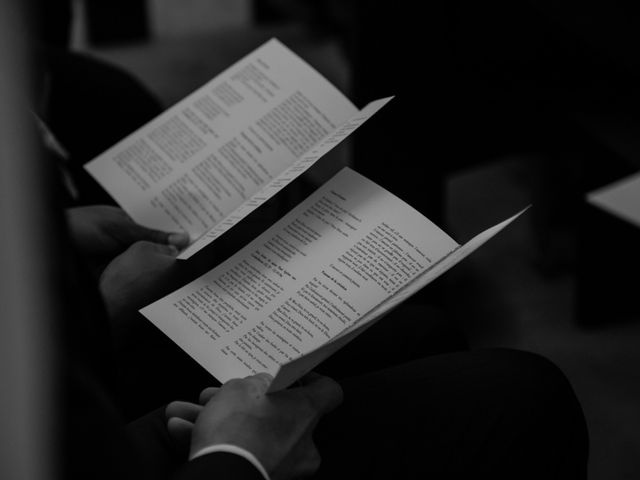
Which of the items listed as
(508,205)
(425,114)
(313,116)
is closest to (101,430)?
(313,116)

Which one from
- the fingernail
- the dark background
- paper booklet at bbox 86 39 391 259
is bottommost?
the dark background

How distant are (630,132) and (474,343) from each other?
421 millimetres

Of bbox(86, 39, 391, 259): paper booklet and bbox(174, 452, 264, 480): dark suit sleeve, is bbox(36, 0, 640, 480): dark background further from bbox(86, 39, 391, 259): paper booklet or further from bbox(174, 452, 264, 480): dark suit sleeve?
bbox(174, 452, 264, 480): dark suit sleeve

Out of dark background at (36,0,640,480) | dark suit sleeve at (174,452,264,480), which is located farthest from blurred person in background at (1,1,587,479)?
dark background at (36,0,640,480)

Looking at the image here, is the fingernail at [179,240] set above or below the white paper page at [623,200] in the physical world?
above

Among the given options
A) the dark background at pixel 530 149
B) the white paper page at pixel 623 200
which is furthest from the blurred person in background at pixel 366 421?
the dark background at pixel 530 149

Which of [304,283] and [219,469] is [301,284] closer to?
[304,283]

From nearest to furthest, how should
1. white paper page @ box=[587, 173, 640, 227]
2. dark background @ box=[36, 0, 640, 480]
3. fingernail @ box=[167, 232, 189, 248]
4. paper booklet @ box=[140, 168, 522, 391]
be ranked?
paper booklet @ box=[140, 168, 522, 391], fingernail @ box=[167, 232, 189, 248], white paper page @ box=[587, 173, 640, 227], dark background @ box=[36, 0, 640, 480]

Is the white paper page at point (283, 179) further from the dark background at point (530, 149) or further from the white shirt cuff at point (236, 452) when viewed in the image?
the dark background at point (530, 149)

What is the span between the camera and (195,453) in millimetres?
756

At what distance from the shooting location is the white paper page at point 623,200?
44.2 inches

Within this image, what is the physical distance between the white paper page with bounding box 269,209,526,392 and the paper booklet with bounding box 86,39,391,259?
0.23 metres

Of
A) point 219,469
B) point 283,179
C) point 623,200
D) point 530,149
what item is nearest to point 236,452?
point 219,469

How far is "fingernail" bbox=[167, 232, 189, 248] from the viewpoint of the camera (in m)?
1.01
